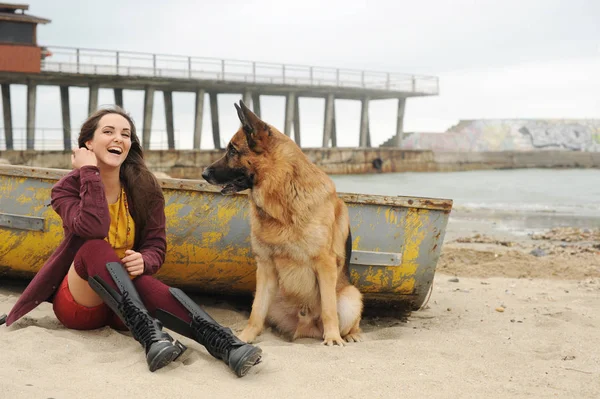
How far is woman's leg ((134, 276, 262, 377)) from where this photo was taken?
11.0 feet

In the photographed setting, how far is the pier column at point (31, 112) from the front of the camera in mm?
30328

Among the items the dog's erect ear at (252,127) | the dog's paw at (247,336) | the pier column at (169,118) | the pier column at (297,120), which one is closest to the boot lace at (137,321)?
the dog's paw at (247,336)

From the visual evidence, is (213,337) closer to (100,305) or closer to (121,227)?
(100,305)

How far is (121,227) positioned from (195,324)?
2.75 feet

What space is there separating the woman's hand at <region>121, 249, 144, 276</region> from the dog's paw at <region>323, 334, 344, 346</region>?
50.5 inches

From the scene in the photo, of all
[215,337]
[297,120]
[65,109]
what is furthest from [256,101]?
[215,337]

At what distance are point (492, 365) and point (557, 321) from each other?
1.57 m

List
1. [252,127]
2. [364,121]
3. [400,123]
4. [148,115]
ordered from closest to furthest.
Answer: [252,127] → [148,115] → [364,121] → [400,123]

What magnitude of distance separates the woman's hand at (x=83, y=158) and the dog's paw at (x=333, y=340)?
5.93ft

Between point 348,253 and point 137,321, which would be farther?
point 348,253

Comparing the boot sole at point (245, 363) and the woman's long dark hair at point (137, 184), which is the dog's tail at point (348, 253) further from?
the boot sole at point (245, 363)

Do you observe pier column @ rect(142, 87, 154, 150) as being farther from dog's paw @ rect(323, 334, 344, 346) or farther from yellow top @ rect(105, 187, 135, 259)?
dog's paw @ rect(323, 334, 344, 346)

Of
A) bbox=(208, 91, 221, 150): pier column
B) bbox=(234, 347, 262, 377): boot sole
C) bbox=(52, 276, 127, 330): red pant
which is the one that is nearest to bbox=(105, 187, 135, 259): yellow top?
bbox=(52, 276, 127, 330): red pant

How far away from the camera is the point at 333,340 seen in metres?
4.29
